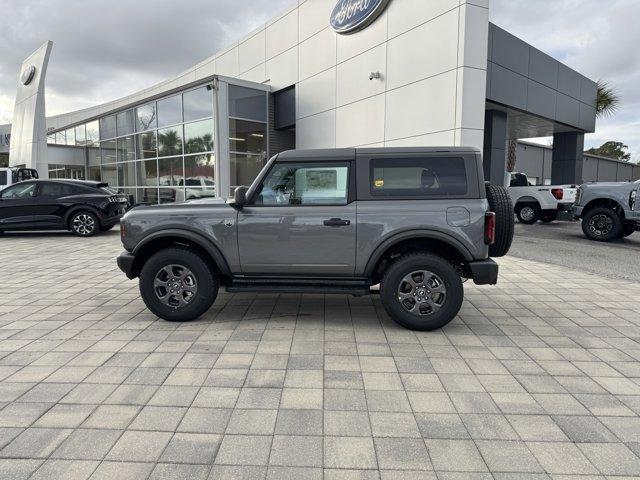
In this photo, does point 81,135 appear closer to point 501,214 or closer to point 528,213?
point 528,213

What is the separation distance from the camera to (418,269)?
14.1 ft

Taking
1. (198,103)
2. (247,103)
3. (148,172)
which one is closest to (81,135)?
(148,172)

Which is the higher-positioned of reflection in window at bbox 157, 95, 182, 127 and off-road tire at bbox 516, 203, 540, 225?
reflection in window at bbox 157, 95, 182, 127

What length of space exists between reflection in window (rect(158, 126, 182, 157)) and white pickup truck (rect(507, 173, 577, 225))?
12936 mm

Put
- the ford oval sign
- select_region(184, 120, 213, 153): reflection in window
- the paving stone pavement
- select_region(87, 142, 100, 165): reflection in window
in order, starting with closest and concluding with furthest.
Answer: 1. the paving stone pavement
2. the ford oval sign
3. select_region(184, 120, 213, 153): reflection in window
4. select_region(87, 142, 100, 165): reflection in window

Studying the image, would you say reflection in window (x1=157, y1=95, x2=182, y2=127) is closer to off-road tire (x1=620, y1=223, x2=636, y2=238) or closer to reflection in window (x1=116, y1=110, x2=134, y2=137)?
reflection in window (x1=116, y1=110, x2=134, y2=137)

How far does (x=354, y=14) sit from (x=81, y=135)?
68.2 feet

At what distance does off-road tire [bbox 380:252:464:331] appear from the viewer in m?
4.29

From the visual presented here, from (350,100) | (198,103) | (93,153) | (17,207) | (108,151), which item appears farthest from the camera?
(93,153)

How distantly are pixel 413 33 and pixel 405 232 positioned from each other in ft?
32.8

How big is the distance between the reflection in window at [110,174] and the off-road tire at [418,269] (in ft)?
73.5

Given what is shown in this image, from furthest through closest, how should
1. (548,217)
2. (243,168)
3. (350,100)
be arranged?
1. (243,168)
2. (548,217)
3. (350,100)

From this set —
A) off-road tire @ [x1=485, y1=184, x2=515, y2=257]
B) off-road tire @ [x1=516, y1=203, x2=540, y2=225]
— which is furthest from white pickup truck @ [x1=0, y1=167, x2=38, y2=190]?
off-road tire @ [x1=516, y1=203, x2=540, y2=225]

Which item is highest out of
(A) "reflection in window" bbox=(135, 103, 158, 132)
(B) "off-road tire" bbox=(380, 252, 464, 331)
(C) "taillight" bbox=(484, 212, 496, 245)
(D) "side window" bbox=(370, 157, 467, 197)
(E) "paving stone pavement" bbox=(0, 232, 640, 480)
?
(A) "reflection in window" bbox=(135, 103, 158, 132)
